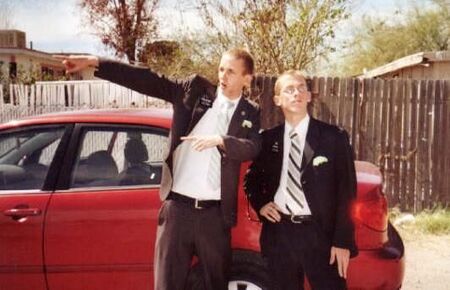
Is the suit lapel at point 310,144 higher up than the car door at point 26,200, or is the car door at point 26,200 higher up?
the suit lapel at point 310,144

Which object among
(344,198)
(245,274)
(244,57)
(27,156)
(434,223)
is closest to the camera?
(344,198)

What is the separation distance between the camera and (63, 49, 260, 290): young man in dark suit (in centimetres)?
306

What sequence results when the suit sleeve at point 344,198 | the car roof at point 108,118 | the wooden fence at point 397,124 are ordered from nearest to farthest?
the suit sleeve at point 344,198
the car roof at point 108,118
the wooden fence at point 397,124

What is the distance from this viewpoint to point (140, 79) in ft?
10.1

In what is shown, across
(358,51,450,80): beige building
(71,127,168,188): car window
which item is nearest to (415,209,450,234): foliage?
(71,127,168,188): car window

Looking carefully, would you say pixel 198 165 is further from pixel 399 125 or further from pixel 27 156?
pixel 399 125

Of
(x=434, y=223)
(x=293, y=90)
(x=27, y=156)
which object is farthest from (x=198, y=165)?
(x=434, y=223)

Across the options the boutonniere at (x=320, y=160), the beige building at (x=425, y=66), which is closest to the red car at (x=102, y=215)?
the boutonniere at (x=320, y=160)

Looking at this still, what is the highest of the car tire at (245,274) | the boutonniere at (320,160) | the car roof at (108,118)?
the car roof at (108,118)

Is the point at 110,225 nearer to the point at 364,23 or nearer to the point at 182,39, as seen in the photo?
the point at 182,39

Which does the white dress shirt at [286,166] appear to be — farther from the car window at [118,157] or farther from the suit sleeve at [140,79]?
the car window at [118,157]

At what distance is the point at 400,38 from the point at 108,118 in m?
32.9

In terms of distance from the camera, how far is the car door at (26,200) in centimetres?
373

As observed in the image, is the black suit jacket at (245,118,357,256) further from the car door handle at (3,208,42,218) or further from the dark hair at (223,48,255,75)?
the car door handle at (3,208,42,218)
